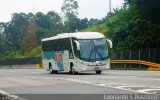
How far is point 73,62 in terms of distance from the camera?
137 ft

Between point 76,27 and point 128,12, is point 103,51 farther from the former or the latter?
point 76,27

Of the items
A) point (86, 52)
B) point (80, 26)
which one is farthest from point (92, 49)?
point (80, 26)

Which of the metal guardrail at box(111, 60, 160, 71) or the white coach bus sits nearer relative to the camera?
the white coach bus

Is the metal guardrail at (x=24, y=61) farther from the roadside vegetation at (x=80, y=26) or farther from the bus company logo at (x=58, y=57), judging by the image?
the bus company logo at (x=58, y=57)

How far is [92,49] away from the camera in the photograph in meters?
40.2

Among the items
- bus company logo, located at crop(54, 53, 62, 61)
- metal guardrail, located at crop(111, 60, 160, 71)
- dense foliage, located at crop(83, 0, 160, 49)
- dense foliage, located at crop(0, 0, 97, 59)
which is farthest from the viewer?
dense foliage, located at crop(0, 0, 97, 59)

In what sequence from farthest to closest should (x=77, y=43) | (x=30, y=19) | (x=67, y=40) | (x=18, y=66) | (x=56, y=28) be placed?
(x=30, y=19)
(x=56, y=28)
(x=18, y=66)
(x=67, y=40)
(x=77, y=43)

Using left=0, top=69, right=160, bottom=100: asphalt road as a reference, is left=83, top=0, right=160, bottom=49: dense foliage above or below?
above

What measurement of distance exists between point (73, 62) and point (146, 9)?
976 inches

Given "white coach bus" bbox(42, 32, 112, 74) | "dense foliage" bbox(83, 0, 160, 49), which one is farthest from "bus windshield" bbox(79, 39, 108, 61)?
"dense foliage" bbox(83, 0, 160, 49)

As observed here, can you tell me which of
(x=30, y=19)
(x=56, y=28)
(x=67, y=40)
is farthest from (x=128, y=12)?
(x=30, y=19)

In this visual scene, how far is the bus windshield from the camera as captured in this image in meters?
40.2

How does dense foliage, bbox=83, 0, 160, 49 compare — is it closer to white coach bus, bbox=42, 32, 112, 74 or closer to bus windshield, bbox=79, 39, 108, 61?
white coach bus, bbox=42, 32, 112, 74

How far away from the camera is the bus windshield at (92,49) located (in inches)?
1582
